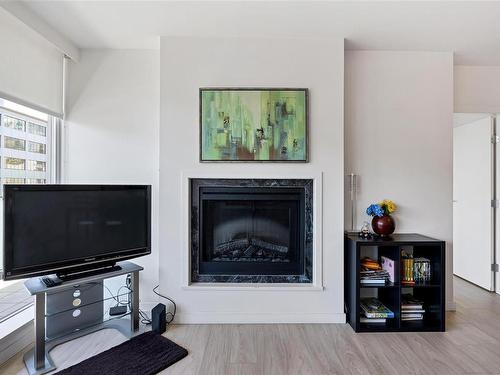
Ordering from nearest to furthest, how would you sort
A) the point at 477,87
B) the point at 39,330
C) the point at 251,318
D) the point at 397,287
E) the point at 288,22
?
the point at 39,330, the point at 288,22, the point at 397,287, the point at 251,318, the point at 477,87

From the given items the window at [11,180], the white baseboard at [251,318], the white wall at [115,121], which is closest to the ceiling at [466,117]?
the white baseboard at [251,318]

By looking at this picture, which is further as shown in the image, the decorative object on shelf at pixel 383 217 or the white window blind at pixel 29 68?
the decorative object on shelf at pixel 383 217

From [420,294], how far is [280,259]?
132 centimetres

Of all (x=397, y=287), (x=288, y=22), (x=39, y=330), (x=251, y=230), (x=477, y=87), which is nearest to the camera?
(x=39, y=330)

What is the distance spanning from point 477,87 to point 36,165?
14.7 ft

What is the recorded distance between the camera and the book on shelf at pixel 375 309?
91.7 inches

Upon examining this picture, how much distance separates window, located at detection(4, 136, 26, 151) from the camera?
2201mm

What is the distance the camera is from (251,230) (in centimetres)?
260

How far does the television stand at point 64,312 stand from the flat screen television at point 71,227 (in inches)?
4.4

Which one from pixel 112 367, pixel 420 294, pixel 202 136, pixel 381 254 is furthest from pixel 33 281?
pixel 420 294

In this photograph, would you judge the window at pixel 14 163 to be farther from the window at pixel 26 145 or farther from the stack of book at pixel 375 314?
the stack of book at pixel 375 314

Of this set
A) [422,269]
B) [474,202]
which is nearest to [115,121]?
[422,269]

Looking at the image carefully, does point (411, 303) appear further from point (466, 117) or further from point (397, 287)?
point (466, 117)

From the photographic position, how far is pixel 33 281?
6.29 feet
